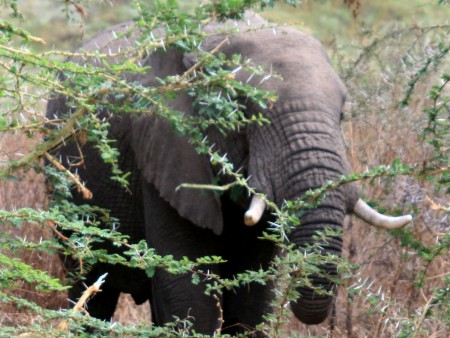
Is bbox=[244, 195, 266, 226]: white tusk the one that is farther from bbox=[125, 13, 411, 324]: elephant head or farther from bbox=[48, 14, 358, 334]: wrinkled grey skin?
bbox=[48, 14, 358, 334]: wrinkled grey skin

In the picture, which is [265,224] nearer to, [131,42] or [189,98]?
[189,98]

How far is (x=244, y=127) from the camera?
5098 mm

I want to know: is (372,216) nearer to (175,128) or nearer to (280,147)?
(280,147)

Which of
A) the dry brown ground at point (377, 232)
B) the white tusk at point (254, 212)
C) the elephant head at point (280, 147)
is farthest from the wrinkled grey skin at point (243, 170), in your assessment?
the dry brown ground at point (377, 232)

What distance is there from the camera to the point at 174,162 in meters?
5.32

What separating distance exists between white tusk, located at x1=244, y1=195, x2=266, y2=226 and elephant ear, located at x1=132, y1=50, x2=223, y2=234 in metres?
0.44

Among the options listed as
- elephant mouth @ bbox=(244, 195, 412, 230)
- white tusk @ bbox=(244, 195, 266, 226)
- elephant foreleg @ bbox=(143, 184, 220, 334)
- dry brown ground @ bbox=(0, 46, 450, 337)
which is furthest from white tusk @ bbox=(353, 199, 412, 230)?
dry brown ground @ bbox=(0, 46, 450, 337)

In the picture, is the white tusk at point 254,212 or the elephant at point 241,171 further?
the elephant at point 241,171

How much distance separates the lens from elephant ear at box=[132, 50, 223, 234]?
5.21 m

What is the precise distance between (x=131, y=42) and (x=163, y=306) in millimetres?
1328

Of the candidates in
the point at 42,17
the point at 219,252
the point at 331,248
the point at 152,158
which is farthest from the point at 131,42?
the point at 42,17

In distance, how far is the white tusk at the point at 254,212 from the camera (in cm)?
470

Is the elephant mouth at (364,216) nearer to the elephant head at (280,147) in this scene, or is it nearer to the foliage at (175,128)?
the elephant head at (280,147)

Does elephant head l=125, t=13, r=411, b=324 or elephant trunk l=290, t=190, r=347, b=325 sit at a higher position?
elephant head l=125, t=13, r=411, b=324
